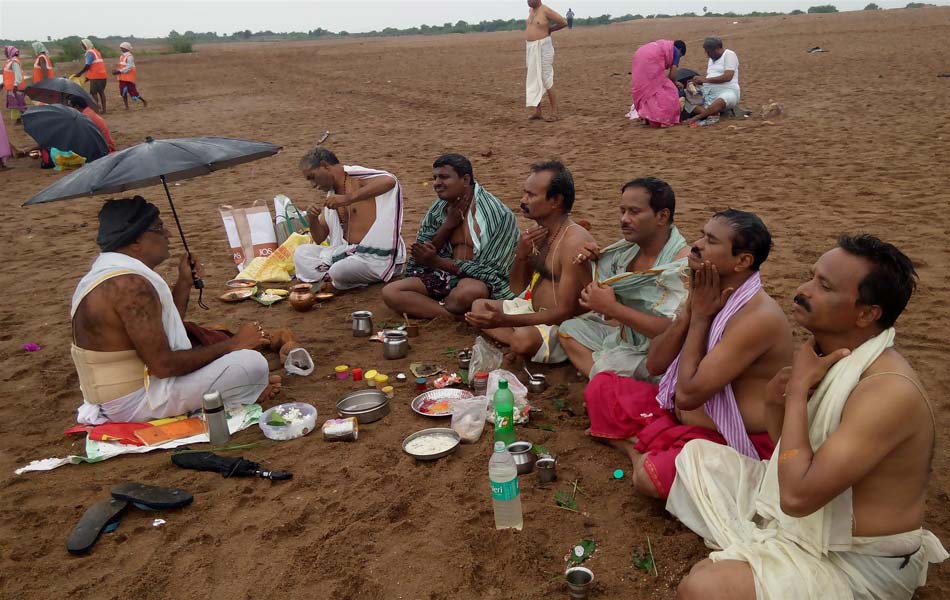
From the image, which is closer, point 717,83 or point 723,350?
point 723,350

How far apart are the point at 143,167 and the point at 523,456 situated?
2.94m

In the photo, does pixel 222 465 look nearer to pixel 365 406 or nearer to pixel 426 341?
pixel 365 406

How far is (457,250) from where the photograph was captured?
6.30m

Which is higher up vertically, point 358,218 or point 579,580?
point 358,218

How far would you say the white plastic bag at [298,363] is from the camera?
17.1 ft

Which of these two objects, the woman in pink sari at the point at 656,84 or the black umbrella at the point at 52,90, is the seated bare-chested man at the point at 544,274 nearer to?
the black umbrella at the point at 52,90

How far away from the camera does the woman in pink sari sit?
42.3 feet

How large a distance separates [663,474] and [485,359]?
1.86 m

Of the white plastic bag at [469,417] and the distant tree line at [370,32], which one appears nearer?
the white plastic bag at [469,417]

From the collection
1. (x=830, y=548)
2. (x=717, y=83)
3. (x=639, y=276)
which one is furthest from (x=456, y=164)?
(x=717, y=83)

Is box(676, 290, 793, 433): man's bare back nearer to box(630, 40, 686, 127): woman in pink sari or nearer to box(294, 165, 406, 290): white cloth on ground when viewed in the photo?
box(294, 165, 406, 290): white cloth on ground

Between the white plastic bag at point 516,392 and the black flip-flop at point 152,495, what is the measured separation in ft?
5.85

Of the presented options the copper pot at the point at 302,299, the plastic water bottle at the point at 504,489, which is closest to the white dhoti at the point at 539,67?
the copper pot at the point at 302,299

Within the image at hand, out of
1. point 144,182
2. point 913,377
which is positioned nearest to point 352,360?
point 144,182
